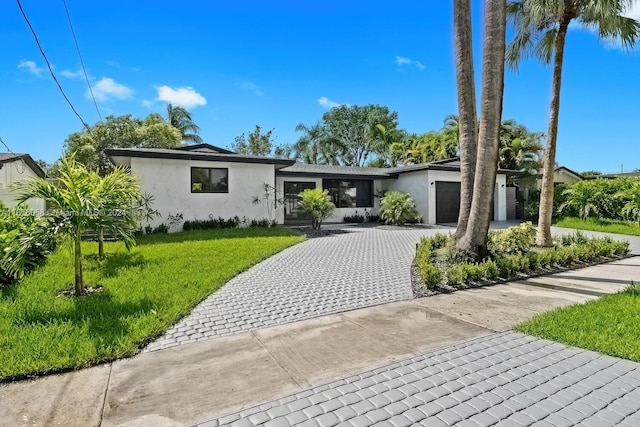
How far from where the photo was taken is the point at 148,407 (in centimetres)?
272

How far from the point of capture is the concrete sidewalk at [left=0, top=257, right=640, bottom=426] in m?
2.67

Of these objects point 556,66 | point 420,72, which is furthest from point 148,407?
point 420,72

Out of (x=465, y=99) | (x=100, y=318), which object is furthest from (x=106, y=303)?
(x=465, y=99)

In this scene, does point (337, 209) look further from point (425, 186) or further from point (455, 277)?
point (455, 277)

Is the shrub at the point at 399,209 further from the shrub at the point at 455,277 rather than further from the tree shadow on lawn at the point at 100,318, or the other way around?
the tree shadow on lawn at the point at 100,318

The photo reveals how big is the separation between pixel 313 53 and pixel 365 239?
11190 mm

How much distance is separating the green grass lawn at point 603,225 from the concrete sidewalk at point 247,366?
12.9 meters

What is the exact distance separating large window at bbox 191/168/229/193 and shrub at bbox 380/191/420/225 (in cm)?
844

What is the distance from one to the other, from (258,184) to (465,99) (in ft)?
31.7

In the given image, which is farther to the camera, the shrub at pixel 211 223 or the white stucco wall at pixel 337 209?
the white stucco wall at pixel 337 209

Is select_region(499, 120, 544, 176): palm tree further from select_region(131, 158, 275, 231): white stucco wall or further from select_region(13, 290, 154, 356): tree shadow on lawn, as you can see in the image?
select_region(13, 290, 154, 356): tree shadow on lawn

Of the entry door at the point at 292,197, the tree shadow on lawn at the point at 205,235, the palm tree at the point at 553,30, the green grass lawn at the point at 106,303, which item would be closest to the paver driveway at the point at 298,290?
the green grass lawn at the point at 106,303

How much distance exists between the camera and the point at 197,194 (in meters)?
14.5

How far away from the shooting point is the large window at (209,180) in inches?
573
